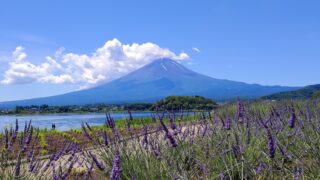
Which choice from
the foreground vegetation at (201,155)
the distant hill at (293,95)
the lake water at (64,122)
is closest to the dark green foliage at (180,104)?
the lake water at (64,122)

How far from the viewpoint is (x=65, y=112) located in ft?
210

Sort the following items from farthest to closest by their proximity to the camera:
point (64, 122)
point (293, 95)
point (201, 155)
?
1. point (293, 95)
2. point (64, 122)
3. point (201, 155)

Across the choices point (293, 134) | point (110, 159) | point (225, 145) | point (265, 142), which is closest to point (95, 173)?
point (110, 159)

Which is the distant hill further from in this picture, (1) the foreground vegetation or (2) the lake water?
(1) the foreground vegetation

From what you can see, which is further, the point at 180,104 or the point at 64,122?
the point at 64,122

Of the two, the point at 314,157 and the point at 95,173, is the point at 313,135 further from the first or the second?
the point at 95,173

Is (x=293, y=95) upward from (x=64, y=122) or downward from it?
upward

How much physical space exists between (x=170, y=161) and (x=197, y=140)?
7.87ft

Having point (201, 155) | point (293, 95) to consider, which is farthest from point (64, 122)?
point (293, 95)

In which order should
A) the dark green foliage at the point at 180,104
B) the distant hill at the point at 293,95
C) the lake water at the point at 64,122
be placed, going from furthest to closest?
the distant hill at the point at 293,95 → the dark green foliage at the point at 180,104 → the lake water at the point at 64,122

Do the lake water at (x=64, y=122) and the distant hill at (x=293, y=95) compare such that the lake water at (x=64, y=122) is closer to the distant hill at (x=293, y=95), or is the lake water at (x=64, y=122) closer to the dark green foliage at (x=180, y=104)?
the dark green foliage at (x=180, y=104)

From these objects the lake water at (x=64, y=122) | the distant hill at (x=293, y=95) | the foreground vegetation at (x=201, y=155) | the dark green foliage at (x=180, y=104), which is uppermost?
the distant hill at (x=293, y=95)

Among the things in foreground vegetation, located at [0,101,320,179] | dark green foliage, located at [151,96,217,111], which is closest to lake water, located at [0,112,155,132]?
dark green foliage, located at [151,96,217,111]

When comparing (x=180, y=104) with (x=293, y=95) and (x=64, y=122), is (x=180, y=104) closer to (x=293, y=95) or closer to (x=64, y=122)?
(x=64, y=122)
